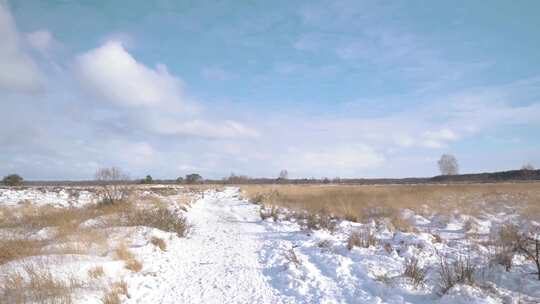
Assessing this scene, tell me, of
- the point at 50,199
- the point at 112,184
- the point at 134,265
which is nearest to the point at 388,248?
the point at 134,265

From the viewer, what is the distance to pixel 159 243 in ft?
29.6

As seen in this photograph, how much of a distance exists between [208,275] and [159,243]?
284 centimetres

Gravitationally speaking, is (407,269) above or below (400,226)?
above

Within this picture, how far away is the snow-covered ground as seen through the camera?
205 inches

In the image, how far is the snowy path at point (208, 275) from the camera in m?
5.57

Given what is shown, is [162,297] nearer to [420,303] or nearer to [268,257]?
[268,257]

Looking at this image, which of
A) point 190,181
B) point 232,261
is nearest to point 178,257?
point 232,261

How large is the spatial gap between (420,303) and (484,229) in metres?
9.56

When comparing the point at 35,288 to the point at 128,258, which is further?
the point at 128,258

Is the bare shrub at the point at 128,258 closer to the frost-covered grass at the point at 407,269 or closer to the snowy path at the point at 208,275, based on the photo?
the snowy path at the point at 208,275

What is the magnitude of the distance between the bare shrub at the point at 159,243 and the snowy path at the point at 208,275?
0.66 feet

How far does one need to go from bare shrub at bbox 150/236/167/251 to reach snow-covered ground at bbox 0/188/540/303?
142mm

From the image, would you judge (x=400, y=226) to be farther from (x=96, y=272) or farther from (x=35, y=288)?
(x=35, y=288)

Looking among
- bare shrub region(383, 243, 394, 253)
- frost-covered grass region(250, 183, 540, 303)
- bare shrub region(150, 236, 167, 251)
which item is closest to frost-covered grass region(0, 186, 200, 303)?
bare shrub region(150, 236, 167, 251)
